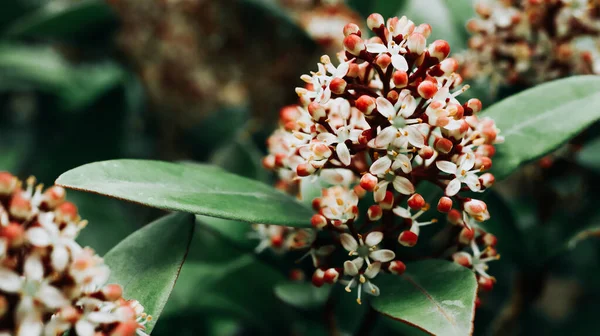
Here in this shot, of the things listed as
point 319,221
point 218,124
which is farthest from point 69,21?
point 319,221

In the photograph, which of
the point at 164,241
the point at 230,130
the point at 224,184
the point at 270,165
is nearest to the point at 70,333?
the point at 164,241

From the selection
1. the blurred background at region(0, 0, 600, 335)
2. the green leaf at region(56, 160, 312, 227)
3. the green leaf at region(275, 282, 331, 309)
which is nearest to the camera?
the green leaf at region(56, 160, 312, 227)

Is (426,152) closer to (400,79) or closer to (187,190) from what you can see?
(400,79)

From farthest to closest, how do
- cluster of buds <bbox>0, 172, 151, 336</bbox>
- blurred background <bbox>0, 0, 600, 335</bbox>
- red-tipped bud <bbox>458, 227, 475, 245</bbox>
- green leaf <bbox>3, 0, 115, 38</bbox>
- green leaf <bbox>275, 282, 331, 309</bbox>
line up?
green leaf <bbox>3, 0, 115, 38</bbox>
blurred background <bbox>0, 0, 600, 335</bbox>
green leaf <bbox>275, 282, 331, 309</bbox>
red-tipped bud <bbox>458, 227, 475, 245</bbox>
cluster of buds <bbox>0, 172, 151, 336</bbox>

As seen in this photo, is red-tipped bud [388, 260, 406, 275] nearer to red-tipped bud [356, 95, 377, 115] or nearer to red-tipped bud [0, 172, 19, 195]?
red-tipped bud [356, 95, 377, 115]

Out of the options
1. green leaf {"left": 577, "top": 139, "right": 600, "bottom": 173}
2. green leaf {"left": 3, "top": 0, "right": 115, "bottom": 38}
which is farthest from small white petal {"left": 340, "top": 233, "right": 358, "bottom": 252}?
green leaf {"left": 3, "top": 0, "right": 115, "bottom": 38}

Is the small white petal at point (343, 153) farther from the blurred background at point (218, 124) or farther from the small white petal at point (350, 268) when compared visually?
the blurred background at point (218, 124)

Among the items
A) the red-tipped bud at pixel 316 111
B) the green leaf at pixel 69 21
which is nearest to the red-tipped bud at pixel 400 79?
the red-tipped bud at pixel 316 111
